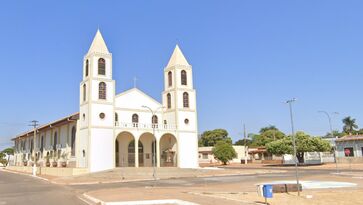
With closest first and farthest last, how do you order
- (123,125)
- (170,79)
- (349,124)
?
(123,125), (170,79), (349,124)

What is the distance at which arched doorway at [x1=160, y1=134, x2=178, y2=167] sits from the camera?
51881mm

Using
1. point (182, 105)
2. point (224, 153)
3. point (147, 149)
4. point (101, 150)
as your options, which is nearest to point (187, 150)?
point (147, 149)

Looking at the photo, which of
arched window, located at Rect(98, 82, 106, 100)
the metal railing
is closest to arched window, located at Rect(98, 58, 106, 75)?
arched window, located at Rect(98, 82, 106, 100)

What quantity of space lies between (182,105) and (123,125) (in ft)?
31.4

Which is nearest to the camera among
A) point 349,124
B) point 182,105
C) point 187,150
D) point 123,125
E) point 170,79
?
point 123,125

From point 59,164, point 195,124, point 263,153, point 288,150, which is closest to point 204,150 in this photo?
point 263,153

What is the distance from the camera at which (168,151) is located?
173 feet

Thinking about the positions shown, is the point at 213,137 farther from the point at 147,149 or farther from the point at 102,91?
the point at 102,91

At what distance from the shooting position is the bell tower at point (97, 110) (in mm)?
44125

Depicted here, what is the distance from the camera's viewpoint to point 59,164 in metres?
52.3

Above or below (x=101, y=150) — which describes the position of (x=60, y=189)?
below

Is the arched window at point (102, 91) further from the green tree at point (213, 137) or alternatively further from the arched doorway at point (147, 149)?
the green tree at point (213, 137)

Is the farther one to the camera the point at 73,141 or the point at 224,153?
the point at 224,153

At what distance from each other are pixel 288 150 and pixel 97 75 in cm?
3366
